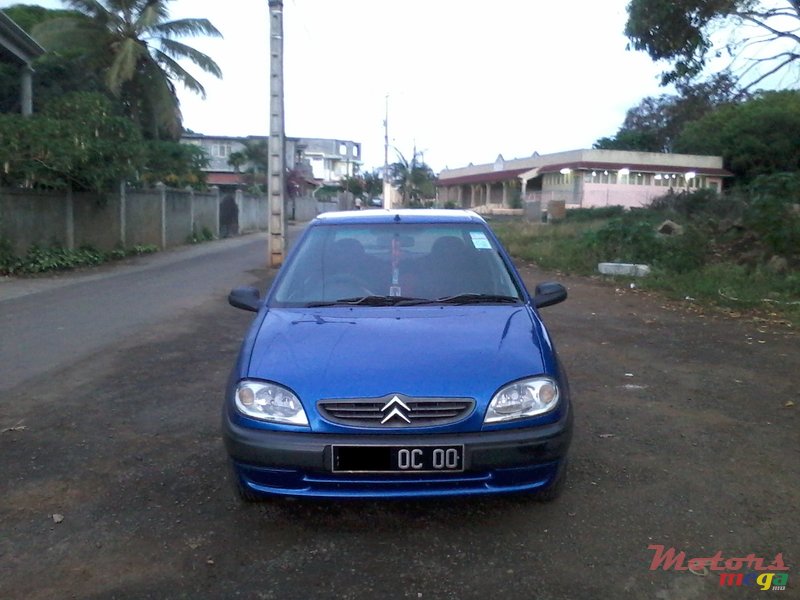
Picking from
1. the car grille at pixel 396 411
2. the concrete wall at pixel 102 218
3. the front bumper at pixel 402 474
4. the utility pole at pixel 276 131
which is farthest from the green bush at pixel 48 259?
the car grille at pixel 396 411

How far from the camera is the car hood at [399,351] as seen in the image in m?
3.65

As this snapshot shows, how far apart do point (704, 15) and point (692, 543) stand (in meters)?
13.9

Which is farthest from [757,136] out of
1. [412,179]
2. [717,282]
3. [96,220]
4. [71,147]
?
[71,147]

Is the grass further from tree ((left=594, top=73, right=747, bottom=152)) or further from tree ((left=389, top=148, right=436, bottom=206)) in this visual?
tree ((left=389, top=148, right=436, bottom=206))

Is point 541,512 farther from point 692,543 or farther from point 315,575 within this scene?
point 315,575

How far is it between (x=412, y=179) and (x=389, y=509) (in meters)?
53.8

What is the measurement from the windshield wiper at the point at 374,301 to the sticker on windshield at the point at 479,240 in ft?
2.23

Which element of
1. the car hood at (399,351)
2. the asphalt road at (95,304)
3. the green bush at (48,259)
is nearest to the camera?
the car hood at (399,351)

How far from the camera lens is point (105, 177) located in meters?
17.5

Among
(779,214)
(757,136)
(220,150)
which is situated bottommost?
(779,214)

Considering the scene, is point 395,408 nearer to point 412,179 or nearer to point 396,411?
point 396,411

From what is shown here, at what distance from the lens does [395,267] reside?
5.02 m

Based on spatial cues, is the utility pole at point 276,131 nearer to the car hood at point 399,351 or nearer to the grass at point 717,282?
the grass at point 717,282

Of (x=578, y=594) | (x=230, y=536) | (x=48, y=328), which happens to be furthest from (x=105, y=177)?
(x=578, y=594)
